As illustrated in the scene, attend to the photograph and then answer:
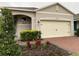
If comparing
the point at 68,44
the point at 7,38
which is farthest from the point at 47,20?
the point at 7,38

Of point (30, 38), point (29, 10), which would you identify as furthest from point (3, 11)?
point (29, 10)

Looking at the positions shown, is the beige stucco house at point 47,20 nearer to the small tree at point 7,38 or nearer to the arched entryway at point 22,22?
the arched entryway at point 22,22

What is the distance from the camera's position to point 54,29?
25906 millimetres

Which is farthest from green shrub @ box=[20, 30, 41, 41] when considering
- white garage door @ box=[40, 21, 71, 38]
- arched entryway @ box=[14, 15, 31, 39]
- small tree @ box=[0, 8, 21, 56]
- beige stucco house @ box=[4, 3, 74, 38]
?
small tree @ box=[0, 8, 21, 56]

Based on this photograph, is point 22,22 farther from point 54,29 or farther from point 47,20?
point 54,29

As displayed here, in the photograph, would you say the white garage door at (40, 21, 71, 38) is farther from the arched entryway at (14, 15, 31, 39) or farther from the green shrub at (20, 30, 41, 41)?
the green shrub at (20, 30, 41, 41)

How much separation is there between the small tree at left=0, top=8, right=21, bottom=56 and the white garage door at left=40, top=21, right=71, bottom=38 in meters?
12.8

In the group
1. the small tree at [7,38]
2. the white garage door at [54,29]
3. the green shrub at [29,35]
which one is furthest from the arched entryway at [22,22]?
the small tree at [7,38]

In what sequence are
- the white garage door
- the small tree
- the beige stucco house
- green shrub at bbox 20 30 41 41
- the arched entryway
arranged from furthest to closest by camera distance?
1. the white garage door
2. the arched entryway
3. the beige stucco house
4. green shrub at bbox 20 30 41 41
5. the small tree

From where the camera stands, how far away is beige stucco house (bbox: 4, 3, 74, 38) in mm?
23250

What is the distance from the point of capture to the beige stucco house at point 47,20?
23250mm

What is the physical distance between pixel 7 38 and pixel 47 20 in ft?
48.2

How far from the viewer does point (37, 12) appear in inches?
930

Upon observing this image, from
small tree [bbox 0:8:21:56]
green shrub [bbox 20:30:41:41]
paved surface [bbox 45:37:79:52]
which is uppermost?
small tree [bbox 0:8:21:56]
